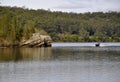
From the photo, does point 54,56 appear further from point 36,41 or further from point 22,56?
point 36,41

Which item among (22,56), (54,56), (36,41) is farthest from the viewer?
(36,41)

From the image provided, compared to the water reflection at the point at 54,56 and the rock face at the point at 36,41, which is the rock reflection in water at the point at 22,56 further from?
the rock face at the point at 36,41

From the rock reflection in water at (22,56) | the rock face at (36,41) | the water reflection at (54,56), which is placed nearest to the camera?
the rock reflection in water at (22,56)

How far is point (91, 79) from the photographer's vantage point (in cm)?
5200

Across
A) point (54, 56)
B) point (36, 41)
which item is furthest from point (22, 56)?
point (36, 41)

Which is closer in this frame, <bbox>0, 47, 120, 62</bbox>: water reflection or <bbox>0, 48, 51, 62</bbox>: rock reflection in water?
<bbox>0, 48, 51, 62</bbox>: rock reflection in water

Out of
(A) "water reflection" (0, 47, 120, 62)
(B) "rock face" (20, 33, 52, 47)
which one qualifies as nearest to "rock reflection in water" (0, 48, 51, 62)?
(A) "water reflection" (0, 47, 120, 62)

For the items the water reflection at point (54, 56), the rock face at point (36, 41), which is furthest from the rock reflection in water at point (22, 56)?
the rock face at point (36, 41)

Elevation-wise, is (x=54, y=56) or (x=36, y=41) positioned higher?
(x=54, y=56)

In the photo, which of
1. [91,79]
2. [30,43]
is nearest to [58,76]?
[91,79]

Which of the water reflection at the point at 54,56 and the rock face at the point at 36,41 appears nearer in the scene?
Result: the water reflection at the point at 54,56

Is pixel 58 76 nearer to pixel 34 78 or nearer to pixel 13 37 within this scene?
pixel 34 78

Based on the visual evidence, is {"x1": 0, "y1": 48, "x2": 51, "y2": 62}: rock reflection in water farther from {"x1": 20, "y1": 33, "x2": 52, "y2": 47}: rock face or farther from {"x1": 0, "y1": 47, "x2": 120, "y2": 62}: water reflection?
{"x1": 20, "y1": 33, "x2": 52, "y2": 47}: rock face

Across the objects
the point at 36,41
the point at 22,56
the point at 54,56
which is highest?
the point at 22,56
